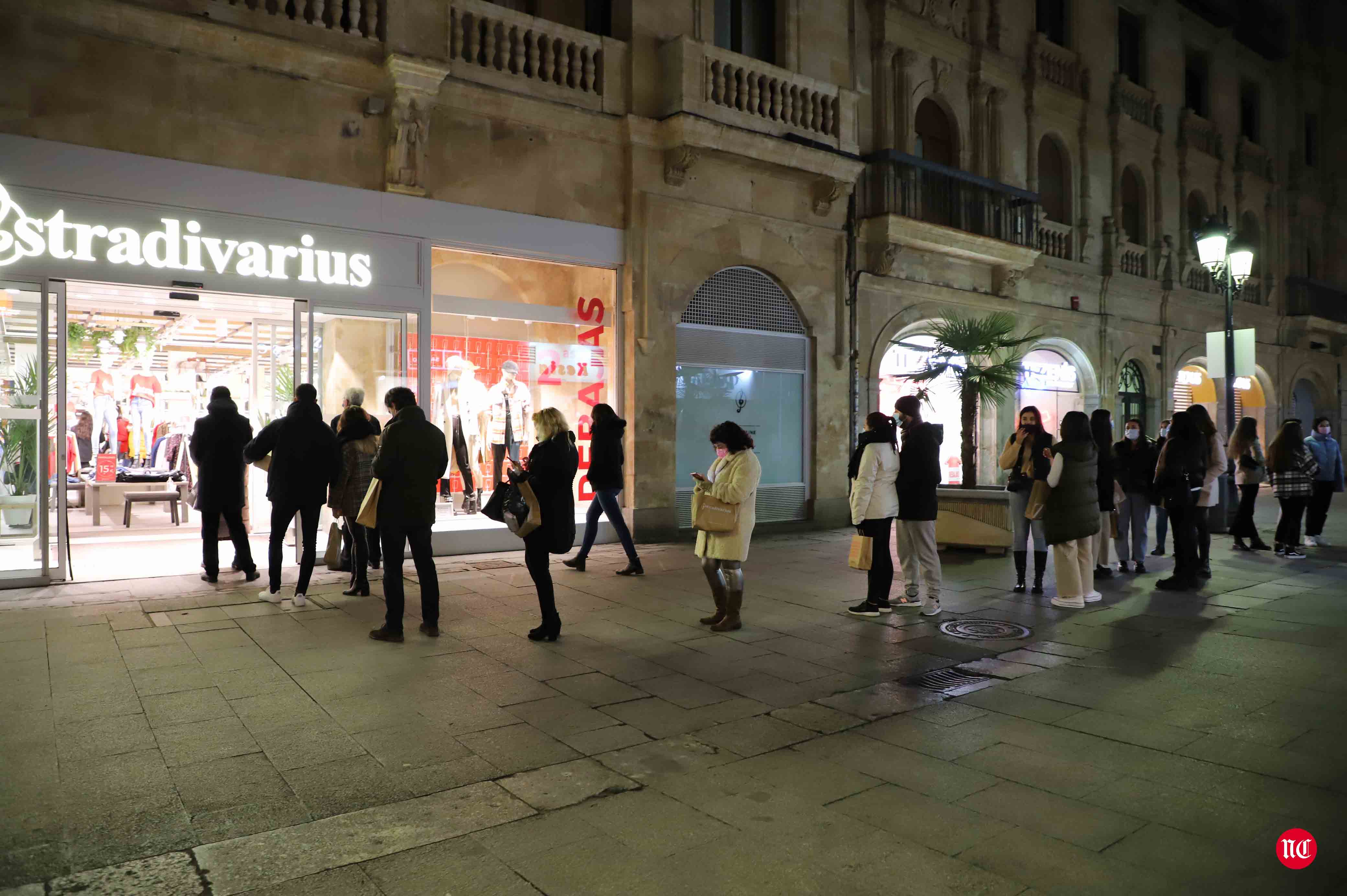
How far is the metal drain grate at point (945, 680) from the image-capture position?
582 cm

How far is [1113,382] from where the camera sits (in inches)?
821

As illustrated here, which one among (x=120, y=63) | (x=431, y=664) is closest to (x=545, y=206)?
(x=120, y=63)

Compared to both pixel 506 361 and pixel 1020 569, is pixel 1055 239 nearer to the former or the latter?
pixel 1020 569

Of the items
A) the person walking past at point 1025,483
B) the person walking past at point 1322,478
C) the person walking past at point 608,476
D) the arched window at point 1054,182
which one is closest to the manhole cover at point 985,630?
the person walking past at point 1025,483

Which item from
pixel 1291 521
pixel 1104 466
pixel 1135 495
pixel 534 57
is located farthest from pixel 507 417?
pixel 1291 521

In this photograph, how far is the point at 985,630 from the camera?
24.4ft

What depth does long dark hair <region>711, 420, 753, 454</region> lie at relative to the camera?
717 centimetres

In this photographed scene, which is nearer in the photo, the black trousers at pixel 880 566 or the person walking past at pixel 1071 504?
the black trousers at pixel 880 566

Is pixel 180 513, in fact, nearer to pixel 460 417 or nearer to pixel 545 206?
pixel 460 417

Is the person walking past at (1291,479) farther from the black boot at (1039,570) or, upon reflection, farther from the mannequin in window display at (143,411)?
the mannequin in window display at (143,411)

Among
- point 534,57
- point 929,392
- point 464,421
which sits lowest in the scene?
point 464,421

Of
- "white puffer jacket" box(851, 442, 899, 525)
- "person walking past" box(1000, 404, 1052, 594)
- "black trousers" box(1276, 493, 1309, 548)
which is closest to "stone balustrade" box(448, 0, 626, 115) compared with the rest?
"white puffer jacket" box(851, 442, 899, 525)

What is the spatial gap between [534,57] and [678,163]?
2.35 metres

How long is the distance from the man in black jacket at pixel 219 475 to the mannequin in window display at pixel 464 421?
8.40 feet
